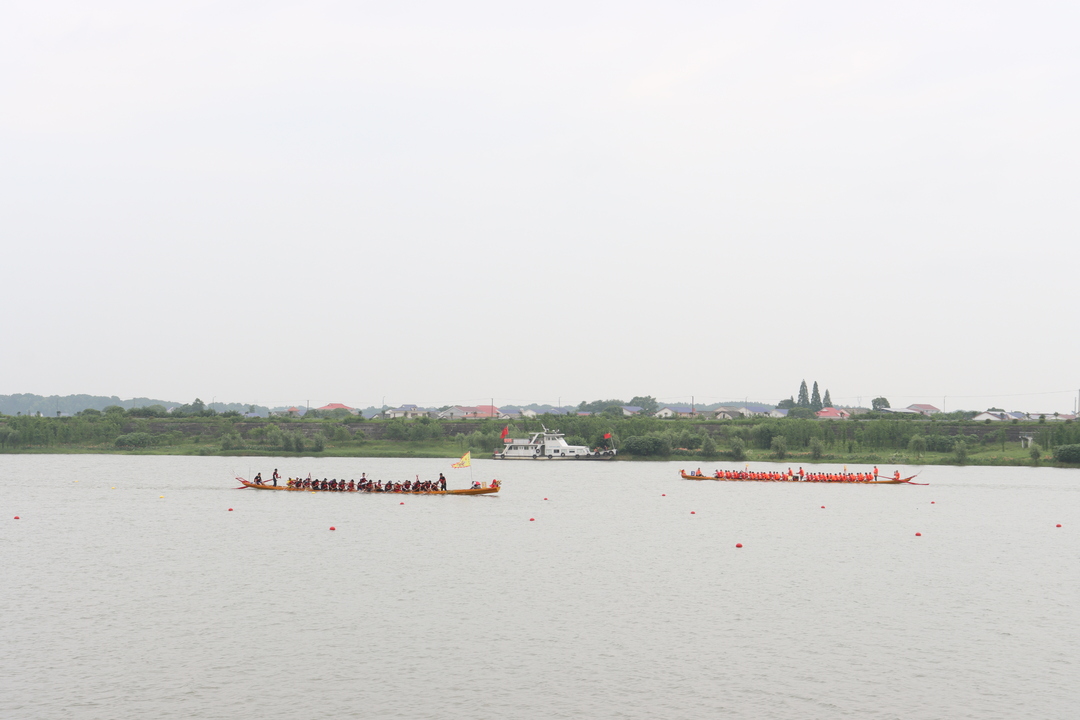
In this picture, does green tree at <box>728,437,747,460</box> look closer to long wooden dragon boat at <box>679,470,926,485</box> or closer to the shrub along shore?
the shrub along shore

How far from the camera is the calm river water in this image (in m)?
24.1

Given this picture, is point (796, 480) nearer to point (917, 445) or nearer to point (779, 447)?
point (779, 447)

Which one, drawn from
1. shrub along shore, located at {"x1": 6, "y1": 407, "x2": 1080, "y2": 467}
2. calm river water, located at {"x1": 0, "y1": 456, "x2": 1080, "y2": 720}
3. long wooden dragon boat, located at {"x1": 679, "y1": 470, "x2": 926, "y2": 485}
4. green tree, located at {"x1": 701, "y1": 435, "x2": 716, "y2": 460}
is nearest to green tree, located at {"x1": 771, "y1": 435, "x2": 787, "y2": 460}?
shrub along shore, located at {"x1": 6, "y1": 407, "x2": 1080, "y2": 467}

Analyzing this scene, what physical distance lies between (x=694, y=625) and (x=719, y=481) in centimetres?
6449

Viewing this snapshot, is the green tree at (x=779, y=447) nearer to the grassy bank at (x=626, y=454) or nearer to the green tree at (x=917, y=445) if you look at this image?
the grassy bank at (x=626, y=454)

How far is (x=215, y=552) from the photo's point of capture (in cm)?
4644

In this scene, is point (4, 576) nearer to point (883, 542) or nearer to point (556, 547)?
point (556, 547)

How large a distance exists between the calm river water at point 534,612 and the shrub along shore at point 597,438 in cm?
5369

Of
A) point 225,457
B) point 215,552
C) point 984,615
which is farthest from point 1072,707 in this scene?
point 225,457

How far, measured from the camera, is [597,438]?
136750mm

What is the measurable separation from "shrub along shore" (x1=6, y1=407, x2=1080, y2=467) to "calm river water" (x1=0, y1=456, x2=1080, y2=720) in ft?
176

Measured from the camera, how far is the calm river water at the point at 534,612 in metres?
24.1

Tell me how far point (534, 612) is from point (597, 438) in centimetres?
10358

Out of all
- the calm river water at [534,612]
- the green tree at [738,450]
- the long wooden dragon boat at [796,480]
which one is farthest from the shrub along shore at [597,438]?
the calm river water at [534,612]
